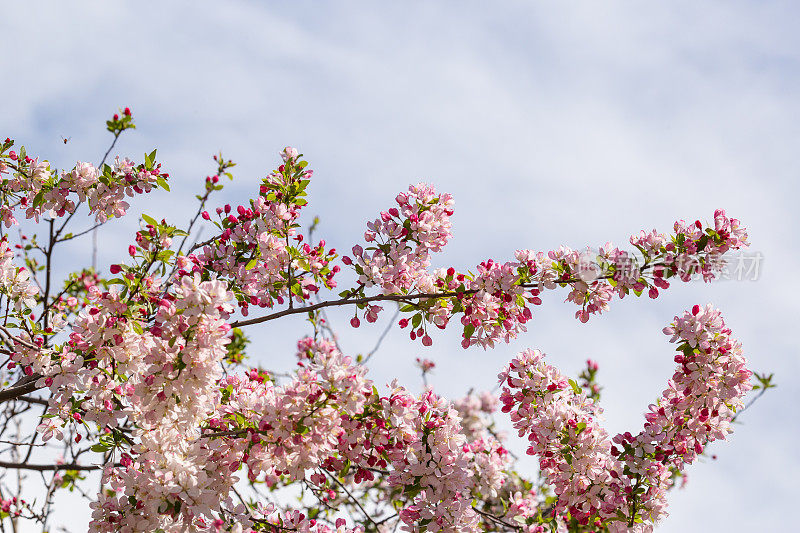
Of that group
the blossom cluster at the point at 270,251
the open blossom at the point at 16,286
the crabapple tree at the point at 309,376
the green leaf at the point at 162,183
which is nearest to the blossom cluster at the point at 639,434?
the crabapple tree at the point at 309,376

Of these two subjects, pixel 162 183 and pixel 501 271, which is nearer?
pixel 501 271

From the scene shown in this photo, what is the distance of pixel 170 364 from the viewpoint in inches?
116

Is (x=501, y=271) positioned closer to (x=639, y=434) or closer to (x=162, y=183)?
(x=639, y=434)

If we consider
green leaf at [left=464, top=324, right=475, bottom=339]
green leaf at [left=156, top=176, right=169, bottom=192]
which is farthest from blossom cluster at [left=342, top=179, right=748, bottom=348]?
green leaf at [left=156, top=176, right=169, bottom=192]

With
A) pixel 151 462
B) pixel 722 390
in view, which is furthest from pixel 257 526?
pixel 722 390

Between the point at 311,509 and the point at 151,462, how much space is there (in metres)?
3.25

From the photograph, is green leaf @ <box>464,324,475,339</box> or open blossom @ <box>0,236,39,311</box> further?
open blossom @ <box>0,236,39,311</box>

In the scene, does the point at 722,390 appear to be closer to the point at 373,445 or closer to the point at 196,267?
the point at 373,445

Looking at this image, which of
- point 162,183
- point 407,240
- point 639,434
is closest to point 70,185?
point 162,183

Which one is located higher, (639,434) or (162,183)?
(162,183)

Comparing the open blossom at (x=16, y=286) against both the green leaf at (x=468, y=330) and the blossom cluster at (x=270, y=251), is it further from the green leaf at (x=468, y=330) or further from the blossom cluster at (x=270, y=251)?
the green leaf at (x=468, y=330)

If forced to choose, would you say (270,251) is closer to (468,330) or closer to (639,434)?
(468,330)

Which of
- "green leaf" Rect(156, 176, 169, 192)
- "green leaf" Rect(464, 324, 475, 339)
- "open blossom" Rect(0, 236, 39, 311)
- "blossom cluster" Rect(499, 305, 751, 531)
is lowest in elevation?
"blossom cluster" Rect(499, 305, 751, 531)

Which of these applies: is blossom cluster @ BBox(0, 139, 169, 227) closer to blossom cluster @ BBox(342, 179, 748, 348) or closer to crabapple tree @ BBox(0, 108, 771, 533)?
crabapple tree @ BBox(0, 108, 771, 533)
